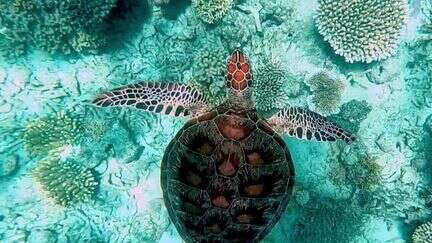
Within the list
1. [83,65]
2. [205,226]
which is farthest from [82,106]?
[205,226]

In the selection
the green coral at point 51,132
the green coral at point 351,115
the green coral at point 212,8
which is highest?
the green coral at point 212,8

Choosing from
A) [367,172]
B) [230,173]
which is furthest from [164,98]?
[367,172]

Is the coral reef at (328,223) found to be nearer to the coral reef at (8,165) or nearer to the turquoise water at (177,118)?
the turquoise water at (177,118)

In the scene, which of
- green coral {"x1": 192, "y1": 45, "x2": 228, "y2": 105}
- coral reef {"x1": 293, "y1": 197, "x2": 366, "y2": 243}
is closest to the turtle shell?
green coral {"x1": 192, "y1": 45, "x2": 228, "y2": 105}

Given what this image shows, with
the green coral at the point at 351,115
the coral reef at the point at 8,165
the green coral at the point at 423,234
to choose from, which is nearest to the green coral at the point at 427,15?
the green coral at the point at 351,115

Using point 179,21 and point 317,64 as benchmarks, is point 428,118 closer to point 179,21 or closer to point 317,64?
point 317,64

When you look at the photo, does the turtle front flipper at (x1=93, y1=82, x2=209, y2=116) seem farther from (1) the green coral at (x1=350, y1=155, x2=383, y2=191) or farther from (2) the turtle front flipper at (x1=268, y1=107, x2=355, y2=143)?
(1) the green coral at (x1=350, y1=155, x2=383, y2=191)

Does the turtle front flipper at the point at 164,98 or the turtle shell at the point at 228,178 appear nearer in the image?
the turtle shell at the point at 228,178
